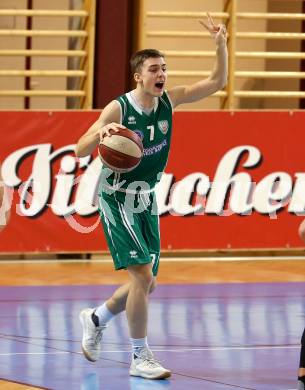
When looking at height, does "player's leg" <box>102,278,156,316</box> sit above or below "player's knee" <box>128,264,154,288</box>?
below

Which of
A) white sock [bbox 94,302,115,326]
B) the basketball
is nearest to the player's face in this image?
the basketball

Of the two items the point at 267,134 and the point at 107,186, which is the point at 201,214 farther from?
the point at 107,186

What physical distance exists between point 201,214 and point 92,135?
5.67 m

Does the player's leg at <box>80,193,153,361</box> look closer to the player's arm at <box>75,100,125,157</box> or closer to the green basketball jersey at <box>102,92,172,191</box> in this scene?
the green basketball jersey at <box>102,92,172,191</box>

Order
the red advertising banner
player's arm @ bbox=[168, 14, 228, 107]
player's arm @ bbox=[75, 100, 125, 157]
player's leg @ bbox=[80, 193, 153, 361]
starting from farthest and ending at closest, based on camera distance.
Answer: the red advertising banner
player's arm @ bbox=[168, 14, 228, 107]
player's leg @ bbox=[80, 193, 153, 361]
player's arm @ bbox=[75, 100, 125, 157]

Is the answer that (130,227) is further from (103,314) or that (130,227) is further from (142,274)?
(103,314)

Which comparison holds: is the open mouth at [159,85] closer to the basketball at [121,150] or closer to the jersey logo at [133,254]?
the basketball at [121,150]

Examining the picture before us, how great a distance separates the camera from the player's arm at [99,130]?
683 cm

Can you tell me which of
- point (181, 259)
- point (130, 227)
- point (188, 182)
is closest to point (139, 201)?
point (130, 227)

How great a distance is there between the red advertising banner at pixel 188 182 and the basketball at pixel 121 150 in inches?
203

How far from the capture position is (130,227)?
23.7 feet

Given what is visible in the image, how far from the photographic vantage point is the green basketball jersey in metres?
7.26

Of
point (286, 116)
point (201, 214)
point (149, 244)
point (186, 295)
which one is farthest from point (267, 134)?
point (149, 244)

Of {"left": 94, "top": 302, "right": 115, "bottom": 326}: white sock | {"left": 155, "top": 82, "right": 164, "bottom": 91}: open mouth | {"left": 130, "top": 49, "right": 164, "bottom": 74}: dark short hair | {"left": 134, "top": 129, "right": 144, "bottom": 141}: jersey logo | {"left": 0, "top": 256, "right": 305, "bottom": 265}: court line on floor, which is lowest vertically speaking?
{"left": 0, "top": 256, "right": 305, "bottom": 265}: court line on floor
